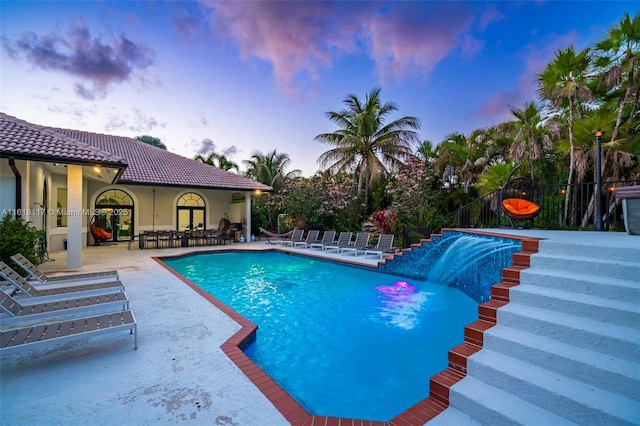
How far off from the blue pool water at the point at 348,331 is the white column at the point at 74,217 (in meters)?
3.66

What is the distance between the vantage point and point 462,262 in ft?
25.7

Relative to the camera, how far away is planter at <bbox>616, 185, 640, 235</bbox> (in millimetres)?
4932

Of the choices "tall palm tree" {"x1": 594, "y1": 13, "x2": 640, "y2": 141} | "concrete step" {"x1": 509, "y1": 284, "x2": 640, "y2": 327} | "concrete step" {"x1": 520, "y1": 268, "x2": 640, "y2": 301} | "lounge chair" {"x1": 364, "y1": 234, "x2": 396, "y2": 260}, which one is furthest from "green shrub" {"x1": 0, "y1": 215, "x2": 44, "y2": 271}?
"tall palm tree" {"x1": 594, "y1": 13, "x2": 640, "y2": 141}

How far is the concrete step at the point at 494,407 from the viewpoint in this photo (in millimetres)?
2250

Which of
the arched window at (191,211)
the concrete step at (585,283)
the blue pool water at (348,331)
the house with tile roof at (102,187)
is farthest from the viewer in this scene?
the arched window at (191,211)

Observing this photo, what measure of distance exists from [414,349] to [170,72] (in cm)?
1415

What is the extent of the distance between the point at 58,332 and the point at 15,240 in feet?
16.5

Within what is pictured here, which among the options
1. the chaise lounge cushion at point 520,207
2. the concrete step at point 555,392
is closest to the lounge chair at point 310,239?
the chaise lounge cushion at point 520,207

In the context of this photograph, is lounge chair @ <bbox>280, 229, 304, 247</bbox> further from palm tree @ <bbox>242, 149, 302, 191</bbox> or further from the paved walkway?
the paved walkway

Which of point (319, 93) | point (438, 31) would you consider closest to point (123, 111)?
point (319, 93)

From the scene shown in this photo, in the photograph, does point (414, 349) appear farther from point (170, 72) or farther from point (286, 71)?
point (170, 72)

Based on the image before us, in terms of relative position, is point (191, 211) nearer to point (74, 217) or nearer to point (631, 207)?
point (74, 217)

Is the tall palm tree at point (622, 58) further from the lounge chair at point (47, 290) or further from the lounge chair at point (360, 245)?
the lounge chair at point (47, 290)

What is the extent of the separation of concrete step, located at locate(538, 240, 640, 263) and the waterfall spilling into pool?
1.54 m
